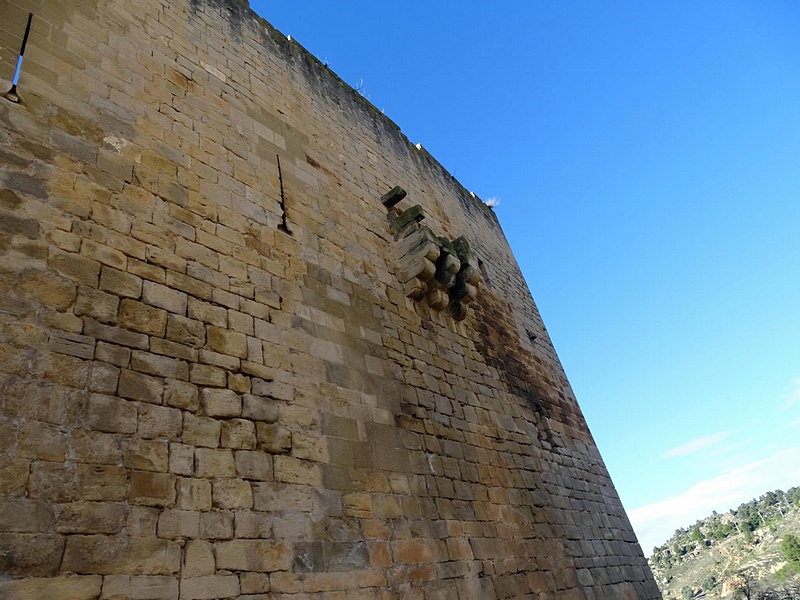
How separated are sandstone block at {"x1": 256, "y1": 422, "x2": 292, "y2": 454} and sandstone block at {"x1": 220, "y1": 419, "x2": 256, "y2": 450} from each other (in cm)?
5

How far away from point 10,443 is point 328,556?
173cm

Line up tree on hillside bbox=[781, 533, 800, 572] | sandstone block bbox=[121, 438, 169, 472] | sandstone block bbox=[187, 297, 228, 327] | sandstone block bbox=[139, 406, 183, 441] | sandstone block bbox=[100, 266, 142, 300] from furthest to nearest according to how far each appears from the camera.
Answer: tree on hillside bbox=[781, 533, 800, 572], sandstone block bbox=[187, 297, 228, 327], sandstone block bbox=[100, 266, 142, 300], sandstone block bbox=[139, 406, 183, 441], sandstone block bbox=[121, 438, 169, 472]

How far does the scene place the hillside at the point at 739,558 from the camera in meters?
36.4

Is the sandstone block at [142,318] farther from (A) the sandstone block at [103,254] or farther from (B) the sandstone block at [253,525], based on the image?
(B) the sandstone block at [253,525]

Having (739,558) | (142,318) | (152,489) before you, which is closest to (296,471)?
(152,489)

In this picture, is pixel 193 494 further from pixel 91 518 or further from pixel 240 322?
pixel 240 322

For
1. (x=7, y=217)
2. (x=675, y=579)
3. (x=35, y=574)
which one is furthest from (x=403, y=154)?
(x=675, y=579)

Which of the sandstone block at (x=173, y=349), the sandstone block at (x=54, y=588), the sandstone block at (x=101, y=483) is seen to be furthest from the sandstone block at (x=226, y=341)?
the sandstone block at (x=54, y=588)

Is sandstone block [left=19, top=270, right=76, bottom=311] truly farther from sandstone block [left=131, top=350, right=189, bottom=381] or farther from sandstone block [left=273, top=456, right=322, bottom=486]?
sandstone block [left=273, top=456, right=322, bottom=486]

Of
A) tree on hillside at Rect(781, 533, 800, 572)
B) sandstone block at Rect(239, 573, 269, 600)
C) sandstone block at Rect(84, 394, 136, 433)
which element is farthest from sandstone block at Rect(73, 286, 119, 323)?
tree on hillside at Rect(781, 533, 800, 572)

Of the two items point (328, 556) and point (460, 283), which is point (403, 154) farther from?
point (328, 556)

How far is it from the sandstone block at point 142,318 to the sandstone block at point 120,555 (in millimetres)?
1066

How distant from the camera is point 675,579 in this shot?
52.4m

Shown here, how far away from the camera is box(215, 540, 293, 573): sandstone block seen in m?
2.59
